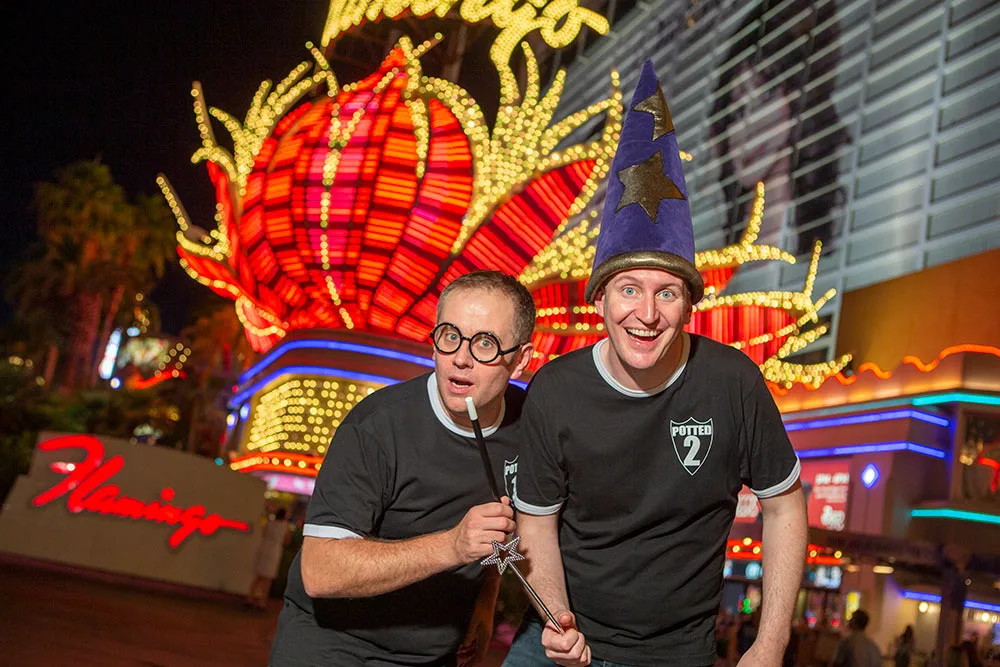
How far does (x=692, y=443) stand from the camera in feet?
10.7

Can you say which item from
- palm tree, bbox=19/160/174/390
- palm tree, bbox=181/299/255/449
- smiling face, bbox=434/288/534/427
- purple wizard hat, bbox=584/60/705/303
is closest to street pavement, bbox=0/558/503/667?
smiling face, bbox=434/288/534/427

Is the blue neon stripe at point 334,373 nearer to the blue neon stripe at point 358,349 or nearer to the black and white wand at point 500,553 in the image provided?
the blue neon stripe at point 358,349

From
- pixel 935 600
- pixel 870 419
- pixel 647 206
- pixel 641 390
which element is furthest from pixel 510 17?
pixel 641 390

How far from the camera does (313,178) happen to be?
23859mm

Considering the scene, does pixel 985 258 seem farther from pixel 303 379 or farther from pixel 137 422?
pixel 137 422

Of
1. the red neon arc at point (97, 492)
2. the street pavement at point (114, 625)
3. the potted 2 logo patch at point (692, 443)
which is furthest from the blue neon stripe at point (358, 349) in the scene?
the potted 2 logo patch at point (692, 443)

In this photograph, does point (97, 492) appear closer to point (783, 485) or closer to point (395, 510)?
point (395, 510)

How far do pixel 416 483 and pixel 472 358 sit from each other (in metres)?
0.45

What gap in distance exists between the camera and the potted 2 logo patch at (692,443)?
324cm

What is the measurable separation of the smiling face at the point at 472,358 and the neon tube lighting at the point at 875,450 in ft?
74.0

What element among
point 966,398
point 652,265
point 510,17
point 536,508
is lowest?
point 536,508

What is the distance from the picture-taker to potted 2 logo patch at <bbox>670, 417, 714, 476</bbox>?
3.24 meters

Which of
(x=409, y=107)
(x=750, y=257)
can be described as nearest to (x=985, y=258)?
(x=750, y=257)

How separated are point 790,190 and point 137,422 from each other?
112 ft
